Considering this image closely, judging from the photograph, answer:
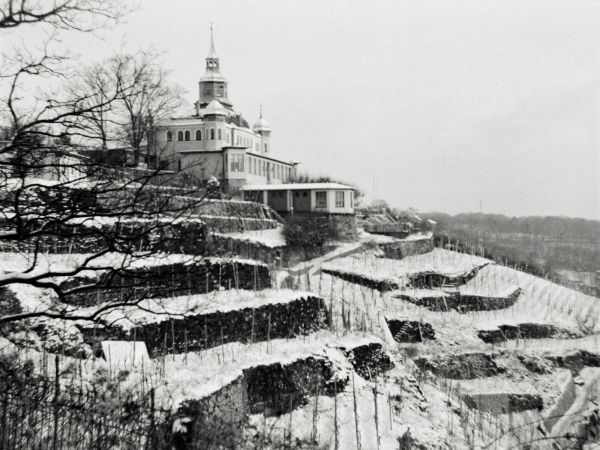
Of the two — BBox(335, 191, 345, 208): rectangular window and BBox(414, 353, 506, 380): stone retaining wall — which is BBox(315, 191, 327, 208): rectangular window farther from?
BBox(414, 353, 506, 380): stone retaining wall

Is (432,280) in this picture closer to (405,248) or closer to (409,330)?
(405,248)

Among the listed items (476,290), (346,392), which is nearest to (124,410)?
(346,392)

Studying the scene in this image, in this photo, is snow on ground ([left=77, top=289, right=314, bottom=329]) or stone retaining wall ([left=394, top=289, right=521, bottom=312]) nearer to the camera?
snow on ground ([left=77, top=289, right=314, bottom=329])

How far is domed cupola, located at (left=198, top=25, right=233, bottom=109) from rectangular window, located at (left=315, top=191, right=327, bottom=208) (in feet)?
59.2

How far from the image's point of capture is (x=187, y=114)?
153ft

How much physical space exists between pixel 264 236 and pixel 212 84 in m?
25.1

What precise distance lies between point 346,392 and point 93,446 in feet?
26.3

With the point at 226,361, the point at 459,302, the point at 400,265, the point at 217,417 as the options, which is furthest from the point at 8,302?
the point at 400,265

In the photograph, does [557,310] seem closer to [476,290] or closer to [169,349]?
[476,290]

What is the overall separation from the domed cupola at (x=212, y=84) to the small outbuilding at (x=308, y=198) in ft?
52.0

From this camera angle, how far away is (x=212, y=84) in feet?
164

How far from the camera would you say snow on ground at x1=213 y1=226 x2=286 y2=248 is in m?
26.1

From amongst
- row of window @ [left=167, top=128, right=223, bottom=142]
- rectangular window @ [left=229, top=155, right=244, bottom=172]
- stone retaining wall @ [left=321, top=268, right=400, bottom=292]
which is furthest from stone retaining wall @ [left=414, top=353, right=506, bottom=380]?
row of window @ [left=167, top=128, right=223, bottom=142]

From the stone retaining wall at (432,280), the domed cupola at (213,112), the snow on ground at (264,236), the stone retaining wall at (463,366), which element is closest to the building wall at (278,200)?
the snow on ground at (264,236)
